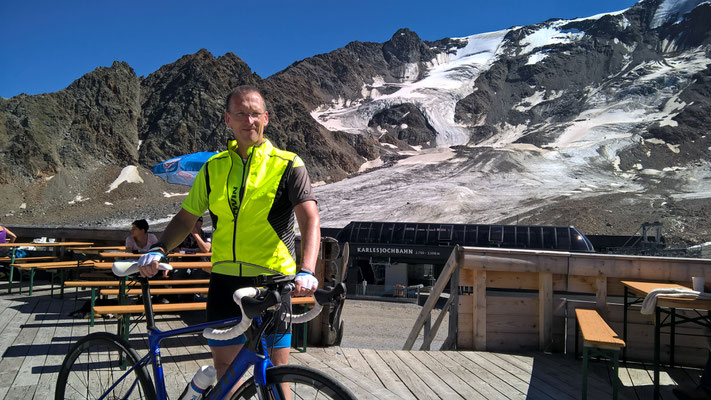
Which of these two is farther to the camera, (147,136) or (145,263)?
(147,136)

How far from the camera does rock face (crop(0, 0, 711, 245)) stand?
65.6 meters

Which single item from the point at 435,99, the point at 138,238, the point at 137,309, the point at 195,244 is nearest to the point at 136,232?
the point at 138,238

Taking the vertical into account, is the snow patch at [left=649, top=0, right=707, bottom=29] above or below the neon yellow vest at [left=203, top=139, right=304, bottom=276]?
above

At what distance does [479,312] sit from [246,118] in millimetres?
3947

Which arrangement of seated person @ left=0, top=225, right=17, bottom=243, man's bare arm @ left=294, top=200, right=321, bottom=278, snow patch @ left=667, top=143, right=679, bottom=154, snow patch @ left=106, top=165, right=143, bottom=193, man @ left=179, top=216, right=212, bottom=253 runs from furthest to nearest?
snow patch @ left=106, top=165, right=143, bottom=193 < snow patch @ left=667, top=143, right=679, bottom=154 < seated person @ left=0, top=225, right=17, bottom=243 < man @ left=179, top=216, right=212, bottom=253 < man's bare arm @ left=294, top=200, right=321, bottom=278

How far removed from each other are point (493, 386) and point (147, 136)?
290ft

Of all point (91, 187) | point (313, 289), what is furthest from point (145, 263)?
point (91, 187)

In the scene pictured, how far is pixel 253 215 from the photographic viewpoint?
2385 mm

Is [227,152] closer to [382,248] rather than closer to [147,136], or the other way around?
[382,248]

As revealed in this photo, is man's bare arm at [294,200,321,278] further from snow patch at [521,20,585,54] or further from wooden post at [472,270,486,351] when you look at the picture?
snow patch at [521,20,585,54]

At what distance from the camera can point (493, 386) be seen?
170 inches

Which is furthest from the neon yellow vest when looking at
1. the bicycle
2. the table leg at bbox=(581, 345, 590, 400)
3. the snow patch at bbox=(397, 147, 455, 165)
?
the snow patch at bbox=(397, 147, 455, 165)

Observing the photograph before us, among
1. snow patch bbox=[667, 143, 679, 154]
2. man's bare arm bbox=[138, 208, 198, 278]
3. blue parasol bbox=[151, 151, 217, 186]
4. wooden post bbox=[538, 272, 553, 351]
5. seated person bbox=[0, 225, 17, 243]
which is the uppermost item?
snow patch bbox=[667, 143, 679, 154]

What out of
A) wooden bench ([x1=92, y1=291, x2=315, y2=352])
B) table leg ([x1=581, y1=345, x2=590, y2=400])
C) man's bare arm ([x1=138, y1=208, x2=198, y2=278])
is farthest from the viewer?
wooden bench ([x1=92, y1=291, x2=315, y2=352])
